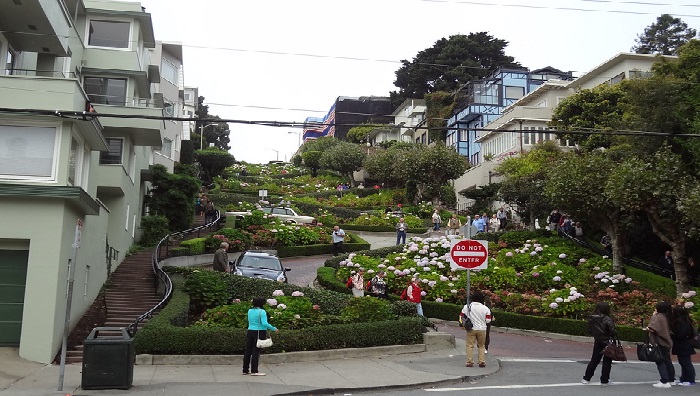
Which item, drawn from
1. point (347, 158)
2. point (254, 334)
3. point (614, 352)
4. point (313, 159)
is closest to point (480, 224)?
point (614, 352)

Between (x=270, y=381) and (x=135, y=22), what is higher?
(x=135, y=22)

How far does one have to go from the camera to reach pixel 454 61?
94750 mm

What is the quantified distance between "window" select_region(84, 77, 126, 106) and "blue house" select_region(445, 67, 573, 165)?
4401cm

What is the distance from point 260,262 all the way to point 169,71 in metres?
30.1

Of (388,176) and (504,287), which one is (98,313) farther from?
(388,176)

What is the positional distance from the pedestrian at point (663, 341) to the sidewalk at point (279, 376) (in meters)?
3.19

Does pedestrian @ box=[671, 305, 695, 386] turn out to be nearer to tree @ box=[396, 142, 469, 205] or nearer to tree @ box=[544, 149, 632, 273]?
tree @ box=[544, 149, 632, 273]

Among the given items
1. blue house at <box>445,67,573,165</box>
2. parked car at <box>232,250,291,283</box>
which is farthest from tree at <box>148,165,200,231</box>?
blue house at <box>445,67,573,165</box>

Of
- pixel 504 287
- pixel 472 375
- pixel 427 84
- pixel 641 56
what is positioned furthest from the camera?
pixel 427 84

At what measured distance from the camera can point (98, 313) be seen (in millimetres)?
19312

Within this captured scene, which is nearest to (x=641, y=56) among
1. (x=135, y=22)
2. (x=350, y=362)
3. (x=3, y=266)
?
(x=135, y=22)

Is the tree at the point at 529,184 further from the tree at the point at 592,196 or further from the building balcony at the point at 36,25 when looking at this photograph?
the building balcony at the point at 36,25

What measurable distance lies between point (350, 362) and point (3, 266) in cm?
774

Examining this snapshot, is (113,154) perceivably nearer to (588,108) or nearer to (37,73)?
(37,73)
